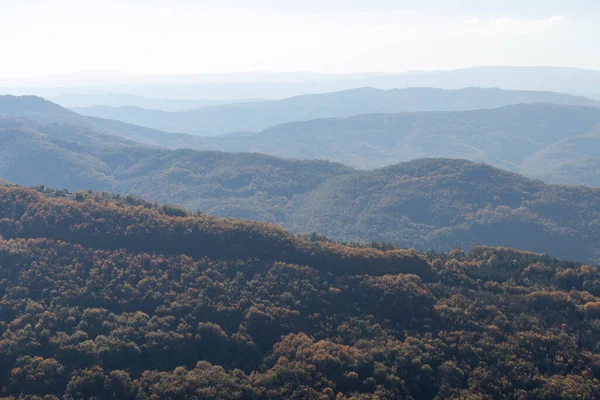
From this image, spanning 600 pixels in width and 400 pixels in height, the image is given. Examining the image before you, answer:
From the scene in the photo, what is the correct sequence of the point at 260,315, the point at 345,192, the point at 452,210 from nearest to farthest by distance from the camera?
1. the point at 260,315
2. the point at 452,210
3. the point at 345,192

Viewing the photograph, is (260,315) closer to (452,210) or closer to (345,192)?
(452,210)

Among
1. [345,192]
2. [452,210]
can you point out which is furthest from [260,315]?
[345,192]

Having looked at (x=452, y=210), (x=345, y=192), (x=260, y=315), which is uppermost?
(x=260, y=315)

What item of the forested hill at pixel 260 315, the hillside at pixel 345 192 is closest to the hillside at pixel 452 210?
the hillside at pixel 345 192

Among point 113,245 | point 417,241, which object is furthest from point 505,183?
point 113,245

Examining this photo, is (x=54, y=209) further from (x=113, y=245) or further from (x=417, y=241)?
(x=417, y=241)

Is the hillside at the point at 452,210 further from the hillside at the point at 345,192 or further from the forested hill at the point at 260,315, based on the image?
the forested hill at the point at 260,315
